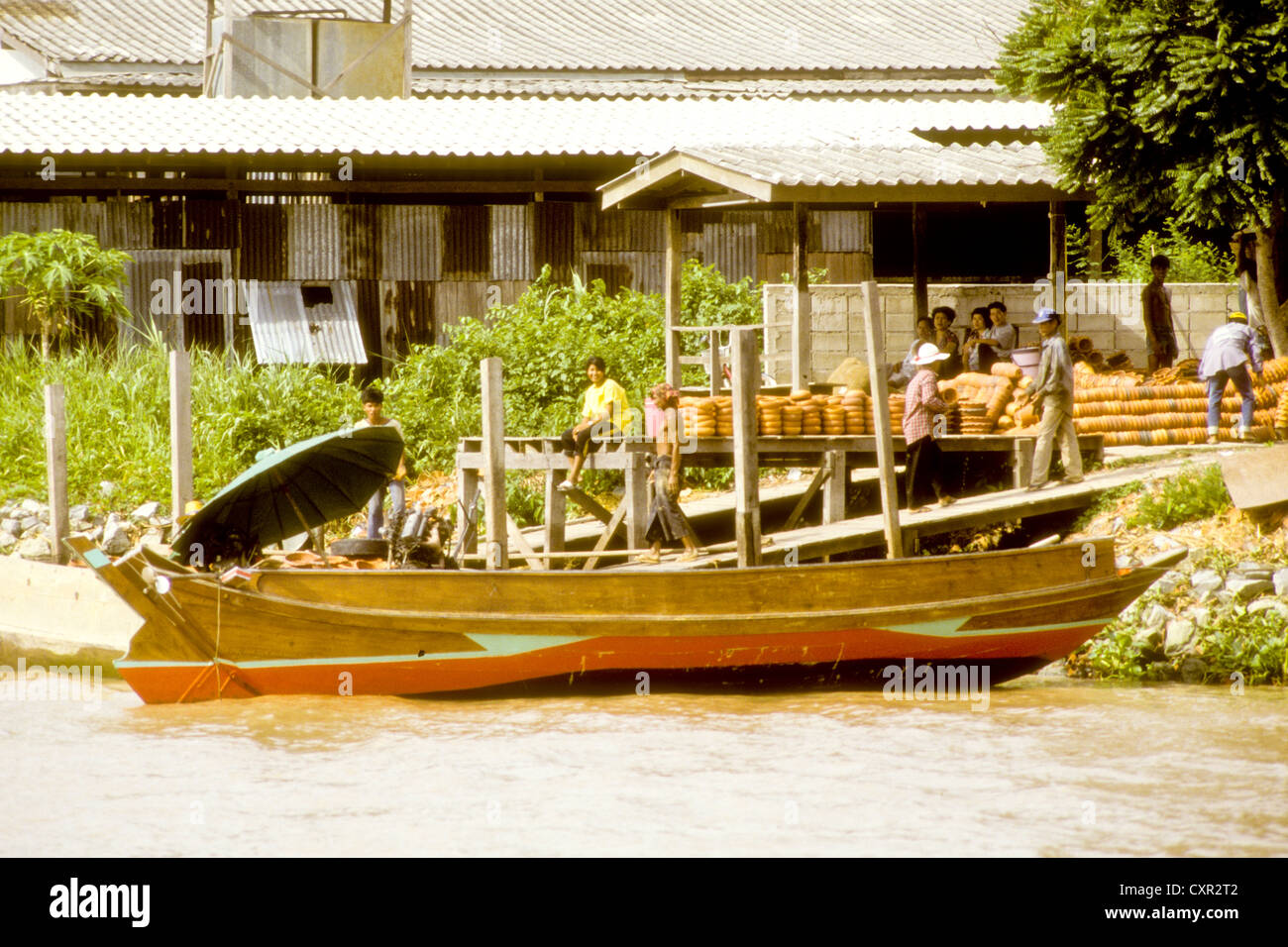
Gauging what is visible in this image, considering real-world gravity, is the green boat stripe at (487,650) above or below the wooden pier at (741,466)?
below

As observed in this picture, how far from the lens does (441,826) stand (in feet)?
31.4

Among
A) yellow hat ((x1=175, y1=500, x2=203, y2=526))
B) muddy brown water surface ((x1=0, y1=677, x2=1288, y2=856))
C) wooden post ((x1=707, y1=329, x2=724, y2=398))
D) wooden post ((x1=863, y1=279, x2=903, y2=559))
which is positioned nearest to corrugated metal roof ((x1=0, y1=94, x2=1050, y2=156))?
wooden post ((x1=707, y1=329, x2=724, y2=398))

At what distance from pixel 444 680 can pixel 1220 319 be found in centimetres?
1066

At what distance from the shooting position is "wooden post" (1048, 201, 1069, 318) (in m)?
16.8

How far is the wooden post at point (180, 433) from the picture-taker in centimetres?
1450

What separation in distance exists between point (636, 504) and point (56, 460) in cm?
524

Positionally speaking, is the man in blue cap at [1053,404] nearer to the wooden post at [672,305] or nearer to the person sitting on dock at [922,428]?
the person sitting on dock at [922,428]

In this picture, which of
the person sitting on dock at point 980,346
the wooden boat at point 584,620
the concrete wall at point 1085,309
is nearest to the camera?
the wooden boat at point 584,620

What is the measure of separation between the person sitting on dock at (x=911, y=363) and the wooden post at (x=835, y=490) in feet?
6.62

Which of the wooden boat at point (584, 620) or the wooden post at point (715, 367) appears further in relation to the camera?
the wooden post at point (715, 367)

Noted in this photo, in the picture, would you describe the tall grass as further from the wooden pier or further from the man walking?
the man walking

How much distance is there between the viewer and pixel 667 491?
43.3 feet

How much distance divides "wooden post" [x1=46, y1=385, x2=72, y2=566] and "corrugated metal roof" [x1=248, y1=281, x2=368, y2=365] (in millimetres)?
5210

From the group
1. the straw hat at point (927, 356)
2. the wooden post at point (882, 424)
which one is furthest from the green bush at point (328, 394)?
the wooden post at point (882, 424)
